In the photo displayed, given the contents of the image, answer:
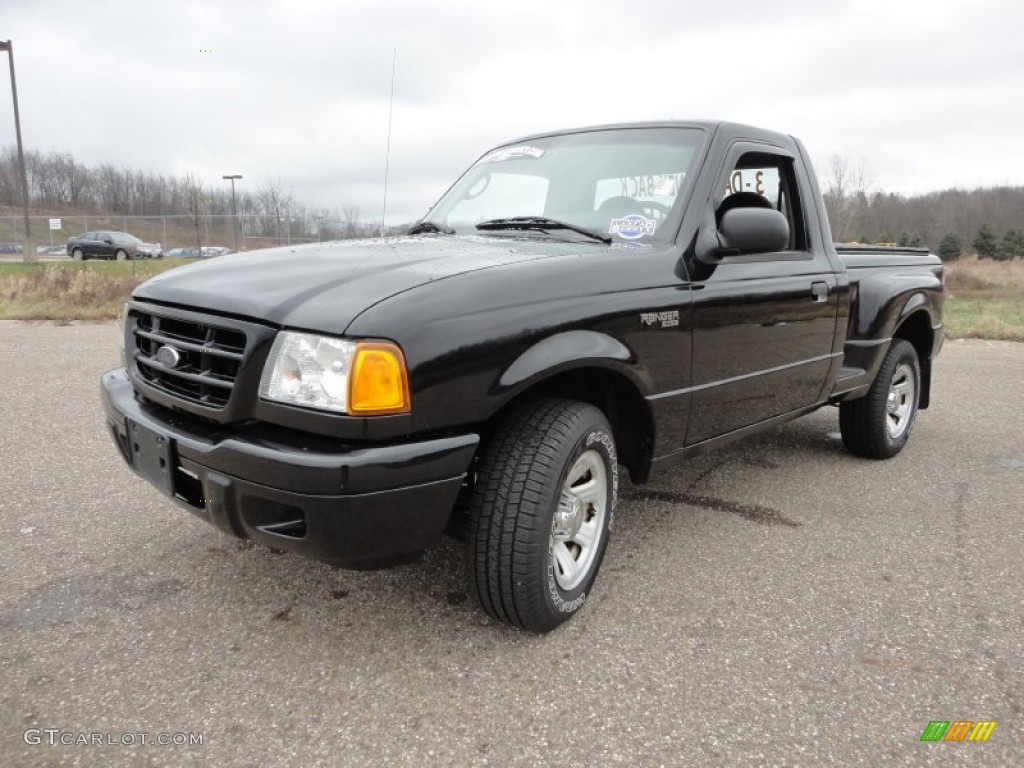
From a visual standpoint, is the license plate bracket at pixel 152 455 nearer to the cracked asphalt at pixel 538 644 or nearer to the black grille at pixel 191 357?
the black grille at pixel 191 357

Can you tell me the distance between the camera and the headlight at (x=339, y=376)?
6.42 ft

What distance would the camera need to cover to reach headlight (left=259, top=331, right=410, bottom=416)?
1957mm

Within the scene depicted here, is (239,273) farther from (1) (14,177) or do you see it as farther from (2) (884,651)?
(1) (14,177)

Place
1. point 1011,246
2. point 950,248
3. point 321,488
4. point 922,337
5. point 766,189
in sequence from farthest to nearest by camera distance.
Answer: point 950,248 → point 1011,246 → point 922,337 → point 766,189 → point 321,488

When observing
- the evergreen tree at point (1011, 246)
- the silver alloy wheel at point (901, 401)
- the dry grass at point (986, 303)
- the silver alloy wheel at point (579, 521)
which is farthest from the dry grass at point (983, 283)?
the silver alloy wheel at point (579, 521)

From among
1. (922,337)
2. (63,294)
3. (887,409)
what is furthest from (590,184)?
(63,294)

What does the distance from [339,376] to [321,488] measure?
0.30 meters

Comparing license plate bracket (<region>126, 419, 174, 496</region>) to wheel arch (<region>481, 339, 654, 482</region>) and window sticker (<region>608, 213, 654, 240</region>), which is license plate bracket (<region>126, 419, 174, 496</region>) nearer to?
wheel arch (<region>481, 339, 654, 482</region>)

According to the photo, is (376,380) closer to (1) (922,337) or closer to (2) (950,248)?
(1) (922,337)

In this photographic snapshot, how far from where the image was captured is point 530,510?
2229 mm

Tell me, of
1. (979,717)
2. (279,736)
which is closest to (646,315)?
(979,717)

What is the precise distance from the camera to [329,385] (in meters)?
1.98

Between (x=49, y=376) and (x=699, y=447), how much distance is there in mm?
6207

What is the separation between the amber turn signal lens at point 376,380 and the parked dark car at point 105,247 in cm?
3318
